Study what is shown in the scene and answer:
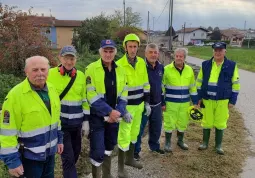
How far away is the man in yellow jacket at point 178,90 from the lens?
548cm

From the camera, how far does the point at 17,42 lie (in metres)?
11.3

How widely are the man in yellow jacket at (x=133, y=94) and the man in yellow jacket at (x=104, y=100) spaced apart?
33 cm

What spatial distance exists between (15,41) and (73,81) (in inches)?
336

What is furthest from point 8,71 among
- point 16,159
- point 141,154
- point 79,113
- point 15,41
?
point 16,159

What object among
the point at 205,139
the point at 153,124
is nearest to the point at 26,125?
the point at 153,124

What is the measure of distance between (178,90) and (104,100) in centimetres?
185

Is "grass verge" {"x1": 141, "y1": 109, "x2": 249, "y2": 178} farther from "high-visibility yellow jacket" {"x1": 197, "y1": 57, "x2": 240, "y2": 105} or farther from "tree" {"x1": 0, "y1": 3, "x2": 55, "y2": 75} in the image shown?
"tree" {"x1": 0, "y1": 3, "x2": 55, "y2": 75}

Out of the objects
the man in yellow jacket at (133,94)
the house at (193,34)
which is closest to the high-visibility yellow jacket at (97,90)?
the man in yellow jacket at (133,94)

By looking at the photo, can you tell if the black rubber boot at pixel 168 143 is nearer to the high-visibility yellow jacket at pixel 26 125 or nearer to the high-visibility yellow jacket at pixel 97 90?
the high-visibility yellow jacket at pixel 97 90

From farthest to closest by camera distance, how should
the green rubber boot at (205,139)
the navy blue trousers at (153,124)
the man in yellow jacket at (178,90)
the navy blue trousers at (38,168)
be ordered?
1. the green rubber boot at (205,139)
2. the man in yellow jacket at (178,90)
3. the navy blue trousers at (153,124)
4. the navy blue trousers at (38,168)

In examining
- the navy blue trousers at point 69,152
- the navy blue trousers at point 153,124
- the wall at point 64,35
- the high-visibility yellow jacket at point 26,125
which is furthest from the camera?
the wall at point 64,35

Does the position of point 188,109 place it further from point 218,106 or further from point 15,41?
point 15,41

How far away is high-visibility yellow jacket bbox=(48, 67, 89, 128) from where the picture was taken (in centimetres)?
381

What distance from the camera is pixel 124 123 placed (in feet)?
15.0
